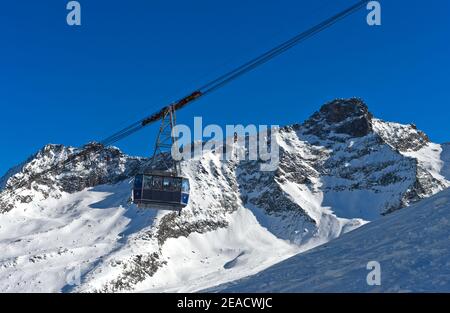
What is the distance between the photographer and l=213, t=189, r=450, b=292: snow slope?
2069 centimetres

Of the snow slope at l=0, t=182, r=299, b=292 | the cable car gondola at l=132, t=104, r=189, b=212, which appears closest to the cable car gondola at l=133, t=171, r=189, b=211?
the cable car gondola at l=132, t=104, r=189, b=212

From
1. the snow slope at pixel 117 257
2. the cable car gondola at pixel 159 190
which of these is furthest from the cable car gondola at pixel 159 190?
the snow slope at pixel 117 257

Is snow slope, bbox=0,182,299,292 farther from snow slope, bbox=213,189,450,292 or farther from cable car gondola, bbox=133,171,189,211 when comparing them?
snow slope, bbox=213,189,450,292

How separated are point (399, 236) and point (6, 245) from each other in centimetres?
17878

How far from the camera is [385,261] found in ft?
78.1

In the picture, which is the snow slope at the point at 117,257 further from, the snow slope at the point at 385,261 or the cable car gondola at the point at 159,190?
the snow slope at the point at 385,261

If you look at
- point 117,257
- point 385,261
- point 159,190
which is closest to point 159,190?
point 159,190

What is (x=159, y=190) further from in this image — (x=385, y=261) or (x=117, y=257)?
(x=117, y=257)

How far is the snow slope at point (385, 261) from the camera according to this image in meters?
20.7

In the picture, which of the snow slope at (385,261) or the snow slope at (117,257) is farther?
the snow slope at (117,257)

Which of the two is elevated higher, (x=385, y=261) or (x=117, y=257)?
(x=117, y=257)

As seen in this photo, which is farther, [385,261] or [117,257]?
[117,257]
